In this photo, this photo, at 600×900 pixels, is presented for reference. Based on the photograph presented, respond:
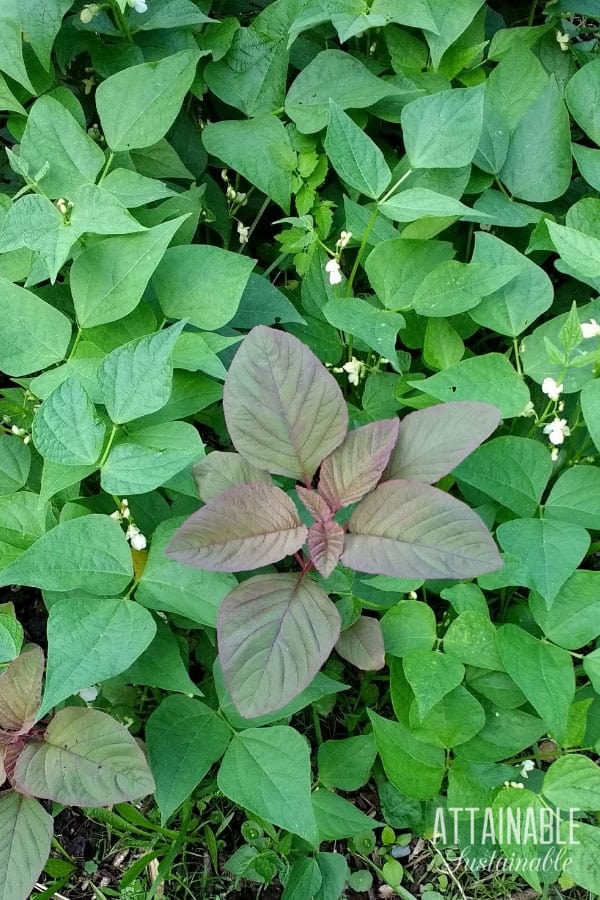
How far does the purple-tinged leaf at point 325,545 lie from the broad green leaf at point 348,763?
47cm

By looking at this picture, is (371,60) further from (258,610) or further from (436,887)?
(436,887)

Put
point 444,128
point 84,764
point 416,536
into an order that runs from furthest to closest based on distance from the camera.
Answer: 1. point 444,128
2. point 84,764
3. point 416,536

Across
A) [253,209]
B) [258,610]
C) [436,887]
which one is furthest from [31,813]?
[253,209]

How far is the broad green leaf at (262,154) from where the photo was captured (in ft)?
4.40

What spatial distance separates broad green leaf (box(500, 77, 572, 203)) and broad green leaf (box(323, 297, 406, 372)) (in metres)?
0.39

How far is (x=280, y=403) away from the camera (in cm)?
99

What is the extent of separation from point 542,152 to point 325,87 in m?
0.41

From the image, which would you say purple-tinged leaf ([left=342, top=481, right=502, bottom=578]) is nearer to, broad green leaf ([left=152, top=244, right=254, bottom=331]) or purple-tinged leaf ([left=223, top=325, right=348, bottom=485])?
purple-tinged leaf ([left=223, top=325, right=348, bottom=485])

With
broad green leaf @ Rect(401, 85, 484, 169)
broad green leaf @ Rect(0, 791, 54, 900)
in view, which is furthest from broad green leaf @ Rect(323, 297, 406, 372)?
broad green leaf @ Rect(0, 791, 54, 900)

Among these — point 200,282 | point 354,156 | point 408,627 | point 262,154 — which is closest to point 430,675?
point 408,627

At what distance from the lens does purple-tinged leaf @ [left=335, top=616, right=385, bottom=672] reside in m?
1.12

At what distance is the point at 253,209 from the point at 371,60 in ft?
1.22

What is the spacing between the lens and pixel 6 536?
1.12m

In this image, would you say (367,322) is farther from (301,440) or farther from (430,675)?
(430,675)
